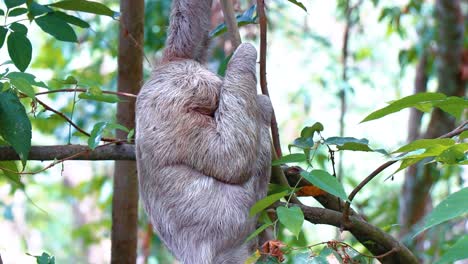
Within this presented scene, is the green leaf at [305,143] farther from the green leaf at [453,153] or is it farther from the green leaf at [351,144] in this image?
the green leaf at [453,153]

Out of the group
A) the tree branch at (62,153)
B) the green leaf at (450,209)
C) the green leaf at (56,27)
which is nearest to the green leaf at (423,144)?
the green leaf at (450,209)

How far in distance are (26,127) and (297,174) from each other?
4.53 ft

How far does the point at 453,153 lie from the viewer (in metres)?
2.37

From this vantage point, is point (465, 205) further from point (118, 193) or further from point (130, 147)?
point (118, 193)

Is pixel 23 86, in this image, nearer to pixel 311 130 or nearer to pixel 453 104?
pixel 311 130

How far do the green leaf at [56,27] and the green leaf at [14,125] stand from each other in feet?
1.45

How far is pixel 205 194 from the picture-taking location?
132 inches

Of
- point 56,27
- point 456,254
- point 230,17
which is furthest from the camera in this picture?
point 56,27

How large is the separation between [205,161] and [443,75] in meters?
4.81

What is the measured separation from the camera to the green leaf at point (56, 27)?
349 cm

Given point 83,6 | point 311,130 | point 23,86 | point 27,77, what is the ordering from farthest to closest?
1. point 83,6
2. point 311,130
3. point 27,77
4. point 23,86


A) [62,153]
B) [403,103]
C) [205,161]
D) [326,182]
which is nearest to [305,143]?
[205,161]

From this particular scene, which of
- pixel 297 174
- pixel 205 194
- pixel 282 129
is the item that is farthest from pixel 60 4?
pixel 282 129

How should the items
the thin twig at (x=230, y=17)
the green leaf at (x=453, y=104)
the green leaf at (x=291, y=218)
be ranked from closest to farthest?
the green leaf at (x=291, y=218) → the green leaf at (x=453, y=104) → the thin twig at (x=230, y=17)
